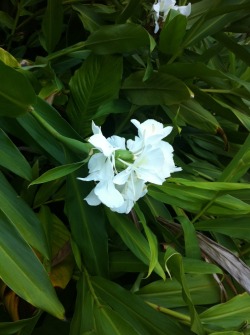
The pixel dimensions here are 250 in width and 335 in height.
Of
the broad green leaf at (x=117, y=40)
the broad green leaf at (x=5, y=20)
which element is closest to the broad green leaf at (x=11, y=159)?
the broad green leaf at (x=117, y=40)

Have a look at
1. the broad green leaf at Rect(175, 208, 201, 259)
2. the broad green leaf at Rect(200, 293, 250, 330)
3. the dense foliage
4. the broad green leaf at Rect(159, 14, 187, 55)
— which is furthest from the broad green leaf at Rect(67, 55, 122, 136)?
the broad green leaf at Rect(200, 293, 250, 330)

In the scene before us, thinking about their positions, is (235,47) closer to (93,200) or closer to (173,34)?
(173,34)

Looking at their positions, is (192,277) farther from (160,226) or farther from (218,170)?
(218,170)

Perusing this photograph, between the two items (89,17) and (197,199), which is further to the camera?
(89,17)

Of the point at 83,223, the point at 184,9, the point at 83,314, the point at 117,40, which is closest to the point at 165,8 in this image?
the point at 184,9

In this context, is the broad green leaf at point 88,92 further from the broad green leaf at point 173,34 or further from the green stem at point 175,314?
the green stem at point 175,314

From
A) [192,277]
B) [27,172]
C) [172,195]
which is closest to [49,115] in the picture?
Answer: [27,172]
